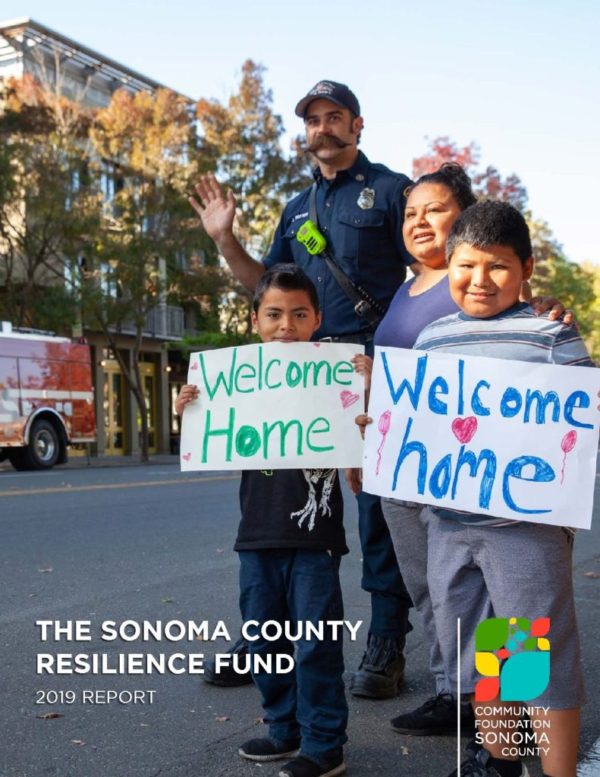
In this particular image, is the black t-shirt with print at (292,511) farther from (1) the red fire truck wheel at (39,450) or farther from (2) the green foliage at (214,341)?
(2) the green foliage at (214,341)

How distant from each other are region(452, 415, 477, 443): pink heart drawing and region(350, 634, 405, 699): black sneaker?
1.29 metres

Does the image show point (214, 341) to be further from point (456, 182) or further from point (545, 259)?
point (456, 182)

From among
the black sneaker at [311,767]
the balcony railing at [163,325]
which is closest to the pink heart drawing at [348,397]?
the black sneaker at [311,767]

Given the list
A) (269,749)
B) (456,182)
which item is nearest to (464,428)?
(456,182)

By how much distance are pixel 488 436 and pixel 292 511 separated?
2.15 ft

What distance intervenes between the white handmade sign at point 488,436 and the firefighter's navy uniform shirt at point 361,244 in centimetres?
114

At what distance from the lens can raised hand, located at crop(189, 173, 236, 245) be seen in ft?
14.2

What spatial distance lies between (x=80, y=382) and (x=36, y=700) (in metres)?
20.3

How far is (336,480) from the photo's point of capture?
331cm

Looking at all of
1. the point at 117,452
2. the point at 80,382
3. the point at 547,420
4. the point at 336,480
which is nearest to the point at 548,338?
the point at 547,420

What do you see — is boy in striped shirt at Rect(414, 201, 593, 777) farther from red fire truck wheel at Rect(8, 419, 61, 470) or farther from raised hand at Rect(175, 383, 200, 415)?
red fire truck wheel at Rect(8, 419, 61, 470)

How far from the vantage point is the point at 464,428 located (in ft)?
9.51

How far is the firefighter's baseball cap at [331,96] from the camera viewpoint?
13.8 feet

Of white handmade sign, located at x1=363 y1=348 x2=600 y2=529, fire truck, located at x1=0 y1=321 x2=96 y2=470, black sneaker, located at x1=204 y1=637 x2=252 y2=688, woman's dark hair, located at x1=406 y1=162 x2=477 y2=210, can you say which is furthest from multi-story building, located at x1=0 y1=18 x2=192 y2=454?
white handmade sign, located at x1=363 y1=348 x2=600 y2=529
